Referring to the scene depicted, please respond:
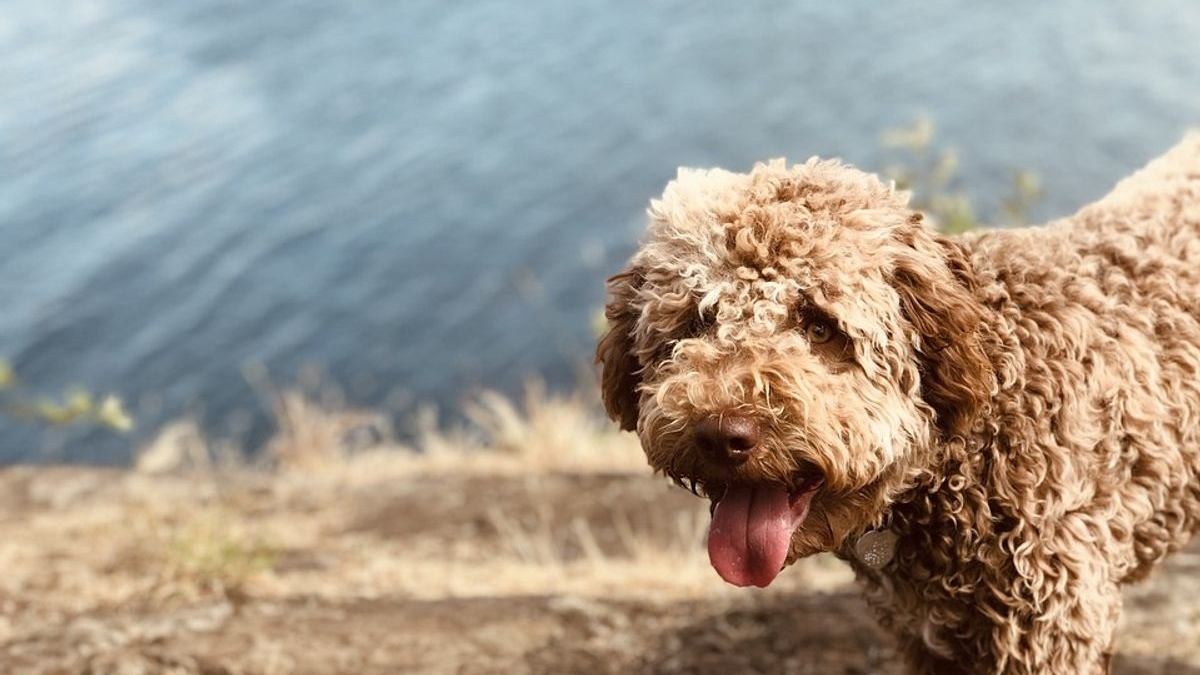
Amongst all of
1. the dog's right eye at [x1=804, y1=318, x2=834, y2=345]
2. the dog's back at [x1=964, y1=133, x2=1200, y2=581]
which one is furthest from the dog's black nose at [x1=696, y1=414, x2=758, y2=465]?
the dog's back at [x1=964, y1=133, x2=1200, y2=581]

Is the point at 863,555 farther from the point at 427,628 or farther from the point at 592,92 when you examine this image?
the point at 592,92

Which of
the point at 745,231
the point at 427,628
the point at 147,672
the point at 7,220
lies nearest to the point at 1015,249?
the point at 745,231

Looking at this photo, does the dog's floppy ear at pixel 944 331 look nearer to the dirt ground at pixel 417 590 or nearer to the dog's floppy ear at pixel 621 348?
the dog's floppy ear at pixel 621 348

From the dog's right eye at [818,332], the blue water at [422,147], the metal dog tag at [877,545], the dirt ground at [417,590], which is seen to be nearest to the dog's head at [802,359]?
the dog's right eye at [818,332]

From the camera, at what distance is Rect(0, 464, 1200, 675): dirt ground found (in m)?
4.52

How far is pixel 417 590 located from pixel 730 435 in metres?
3.56

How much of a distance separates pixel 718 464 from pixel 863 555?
2.23 ft

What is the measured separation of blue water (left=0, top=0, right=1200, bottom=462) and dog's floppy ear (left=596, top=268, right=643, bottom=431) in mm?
7969

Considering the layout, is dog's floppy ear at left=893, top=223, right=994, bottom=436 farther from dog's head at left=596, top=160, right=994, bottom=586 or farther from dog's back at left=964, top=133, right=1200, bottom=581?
dog's back at left=964, top=133, right=1200, bottom=581

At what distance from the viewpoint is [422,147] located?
14938mm

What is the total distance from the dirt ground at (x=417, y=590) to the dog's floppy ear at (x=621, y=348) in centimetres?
161

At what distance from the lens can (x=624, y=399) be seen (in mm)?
3305

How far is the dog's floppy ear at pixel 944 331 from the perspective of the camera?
2.90m

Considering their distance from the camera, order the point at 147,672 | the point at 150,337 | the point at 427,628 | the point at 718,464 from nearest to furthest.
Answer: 1. the point at 718,464
2. the point at 147,672
3. the point at 427,628
4. the point at 150,337
